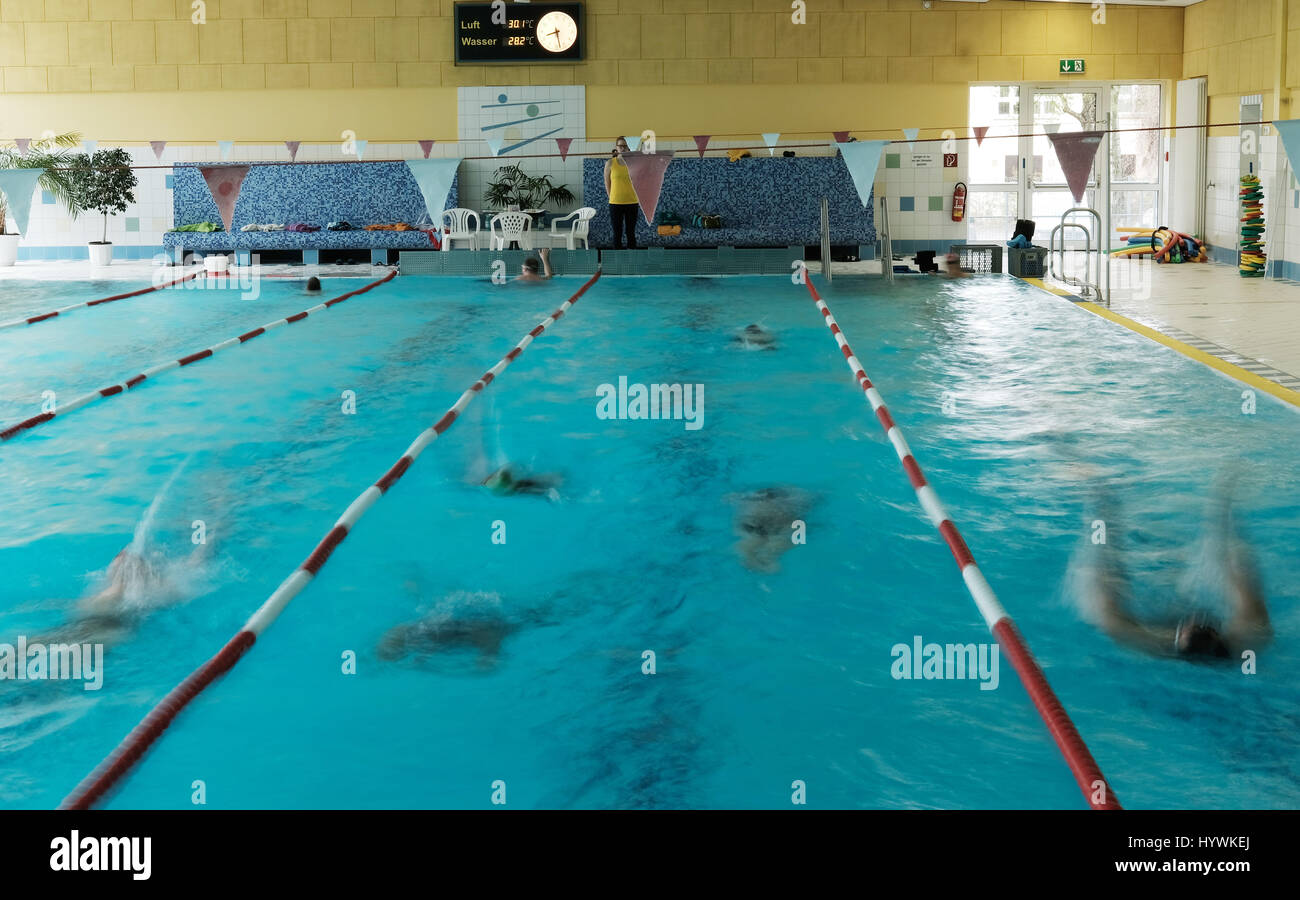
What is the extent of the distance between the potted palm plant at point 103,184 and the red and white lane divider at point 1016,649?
43.5 feet

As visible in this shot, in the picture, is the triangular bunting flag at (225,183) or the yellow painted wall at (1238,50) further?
the yellow painted wall at (1238,50)

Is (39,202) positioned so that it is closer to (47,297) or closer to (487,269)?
(47,297)

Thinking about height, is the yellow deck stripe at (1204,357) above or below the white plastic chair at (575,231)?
below

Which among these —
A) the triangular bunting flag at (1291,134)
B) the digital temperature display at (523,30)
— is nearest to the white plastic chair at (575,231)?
the digital temperature display at (523,30)

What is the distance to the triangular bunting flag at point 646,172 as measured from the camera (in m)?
13.2

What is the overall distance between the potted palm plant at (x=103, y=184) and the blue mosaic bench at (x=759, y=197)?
6071 millimetres

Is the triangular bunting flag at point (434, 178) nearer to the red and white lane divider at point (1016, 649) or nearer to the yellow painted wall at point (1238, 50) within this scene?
the red and white lane divider at point (1016, 649)

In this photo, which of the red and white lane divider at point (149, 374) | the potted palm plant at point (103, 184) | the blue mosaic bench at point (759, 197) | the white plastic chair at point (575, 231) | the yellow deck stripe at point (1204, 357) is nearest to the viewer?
the red and white lane divider at point (149, 374)

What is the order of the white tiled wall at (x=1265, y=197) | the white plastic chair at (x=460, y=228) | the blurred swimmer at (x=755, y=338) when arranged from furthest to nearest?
1. the white plastic chair at (x=460, y=228)
2. the white tiled wall at (x=1265, y=197)
3. the blurred swimmer at (x=755, y=338)

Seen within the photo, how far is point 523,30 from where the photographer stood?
678 inches

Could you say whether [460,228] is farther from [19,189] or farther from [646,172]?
[19,189]

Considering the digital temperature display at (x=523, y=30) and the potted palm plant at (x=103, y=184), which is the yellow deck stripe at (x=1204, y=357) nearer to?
the digital temperature display at (x=523, y=30)

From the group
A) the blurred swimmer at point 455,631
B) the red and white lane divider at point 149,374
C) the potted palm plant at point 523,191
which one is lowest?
the blurred swimmer at point 455,631

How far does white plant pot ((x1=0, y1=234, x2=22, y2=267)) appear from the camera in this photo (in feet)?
57.8
